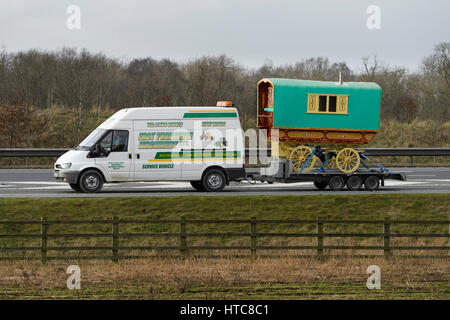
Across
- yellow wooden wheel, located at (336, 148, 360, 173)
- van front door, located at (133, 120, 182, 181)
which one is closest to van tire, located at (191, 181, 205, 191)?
van front door, located at (133, 120, 182, 181)

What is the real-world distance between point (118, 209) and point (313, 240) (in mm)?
5355

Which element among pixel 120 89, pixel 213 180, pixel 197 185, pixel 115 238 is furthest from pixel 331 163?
pixel 120 89

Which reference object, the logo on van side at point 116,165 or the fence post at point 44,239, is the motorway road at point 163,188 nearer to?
the logo on van side at point 116,165

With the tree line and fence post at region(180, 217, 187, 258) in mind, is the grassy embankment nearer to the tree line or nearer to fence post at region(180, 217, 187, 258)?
fence post at region(180, 217, 187, 258)

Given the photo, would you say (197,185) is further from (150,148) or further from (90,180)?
(90,180)

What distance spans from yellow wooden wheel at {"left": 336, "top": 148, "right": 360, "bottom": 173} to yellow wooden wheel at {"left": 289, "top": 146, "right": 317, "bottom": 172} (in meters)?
0.83

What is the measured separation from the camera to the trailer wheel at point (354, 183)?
2353cm

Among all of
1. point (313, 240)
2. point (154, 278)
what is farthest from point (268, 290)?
point (313, 240)

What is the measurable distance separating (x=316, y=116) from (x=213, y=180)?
12.6 ft

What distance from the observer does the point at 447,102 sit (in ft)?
164

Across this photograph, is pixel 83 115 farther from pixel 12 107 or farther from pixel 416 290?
pixel 416 290

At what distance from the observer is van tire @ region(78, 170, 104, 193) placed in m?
22.3

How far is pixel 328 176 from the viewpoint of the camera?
76.9 feet

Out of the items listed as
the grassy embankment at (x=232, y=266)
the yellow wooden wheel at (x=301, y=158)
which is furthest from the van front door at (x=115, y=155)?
the yellow wooden wheel at (x=301, y=158)
